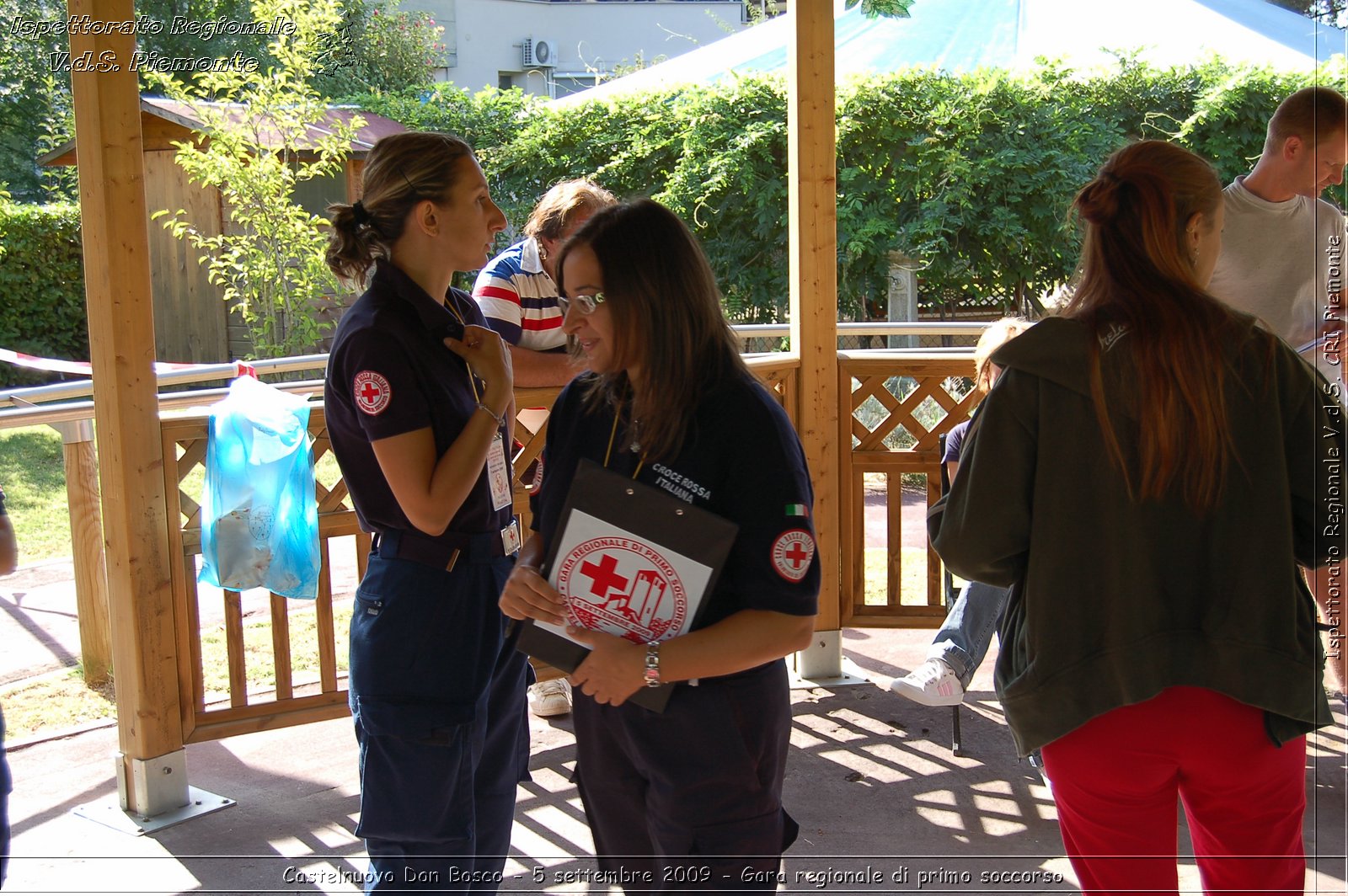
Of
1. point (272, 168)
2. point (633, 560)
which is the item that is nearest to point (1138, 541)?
point (633, 560)

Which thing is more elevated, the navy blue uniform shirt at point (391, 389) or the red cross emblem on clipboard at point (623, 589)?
the navy blue uniform shirt at point (391, 389)

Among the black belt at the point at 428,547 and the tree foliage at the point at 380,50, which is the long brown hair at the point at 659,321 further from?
the tree foliage at the point at 380,50

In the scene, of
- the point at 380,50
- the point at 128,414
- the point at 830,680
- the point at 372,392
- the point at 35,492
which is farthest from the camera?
the point at 380,50

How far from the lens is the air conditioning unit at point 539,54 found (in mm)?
23094

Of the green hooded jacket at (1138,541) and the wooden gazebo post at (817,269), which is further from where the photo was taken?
the wooden gazebo post at (817,269)

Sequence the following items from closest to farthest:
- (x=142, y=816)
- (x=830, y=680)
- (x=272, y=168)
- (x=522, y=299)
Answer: (x=142, y=816)
(x=522, y=299)
(x=830, y=680)
(x=272, y=168)

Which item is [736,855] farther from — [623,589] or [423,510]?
[423,510]

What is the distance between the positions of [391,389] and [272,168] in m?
8.70

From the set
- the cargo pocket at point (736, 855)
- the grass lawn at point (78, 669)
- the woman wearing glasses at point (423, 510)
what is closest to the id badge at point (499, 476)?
the woman wearing glasses at point (423, 510)

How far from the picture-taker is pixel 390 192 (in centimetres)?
208

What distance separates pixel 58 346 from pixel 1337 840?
12749 mm

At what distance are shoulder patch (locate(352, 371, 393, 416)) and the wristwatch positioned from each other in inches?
25.7

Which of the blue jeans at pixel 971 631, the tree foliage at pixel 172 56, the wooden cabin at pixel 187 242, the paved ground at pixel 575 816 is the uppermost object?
the tree foliage at pixel 172 56

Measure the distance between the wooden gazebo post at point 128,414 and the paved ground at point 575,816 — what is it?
27 cm
